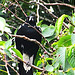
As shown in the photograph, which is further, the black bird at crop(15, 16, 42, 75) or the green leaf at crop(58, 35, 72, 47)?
the black bird at crop(15, 16, 42, 75)

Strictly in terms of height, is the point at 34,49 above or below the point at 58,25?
below

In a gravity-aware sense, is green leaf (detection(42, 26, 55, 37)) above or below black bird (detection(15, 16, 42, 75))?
above

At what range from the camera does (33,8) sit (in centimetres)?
253

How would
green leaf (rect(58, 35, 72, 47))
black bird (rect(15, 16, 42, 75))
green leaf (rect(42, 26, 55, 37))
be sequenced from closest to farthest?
green leaf (rect(58, 35, 72, 47)) < green leaf (rect(42, 26, 55, 37)) < black bird (rect(15, 16, 42, 75))

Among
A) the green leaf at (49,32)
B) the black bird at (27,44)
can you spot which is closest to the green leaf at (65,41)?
the green leaf at (49,32)

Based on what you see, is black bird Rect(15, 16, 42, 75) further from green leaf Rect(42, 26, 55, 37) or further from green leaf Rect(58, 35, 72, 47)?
green leaf Rect(58, 35, 72, 47)

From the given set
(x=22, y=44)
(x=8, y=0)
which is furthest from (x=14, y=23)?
(x=22, y=44)

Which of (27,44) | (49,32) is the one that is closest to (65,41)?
(49,32)

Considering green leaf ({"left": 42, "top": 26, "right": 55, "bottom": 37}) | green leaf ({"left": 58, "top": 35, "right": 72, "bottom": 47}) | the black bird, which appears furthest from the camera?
the black bird

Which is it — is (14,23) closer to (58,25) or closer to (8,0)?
(8,0)

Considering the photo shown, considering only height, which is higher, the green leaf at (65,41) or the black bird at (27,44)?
the green leaf at (65,41)

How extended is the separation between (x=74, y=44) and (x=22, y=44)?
120 centimetres

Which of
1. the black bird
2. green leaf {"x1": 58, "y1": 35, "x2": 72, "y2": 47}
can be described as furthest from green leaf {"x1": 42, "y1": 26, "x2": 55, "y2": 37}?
the black bird

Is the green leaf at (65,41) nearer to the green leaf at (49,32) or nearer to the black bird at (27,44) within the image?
the green leaf at (49,32)
